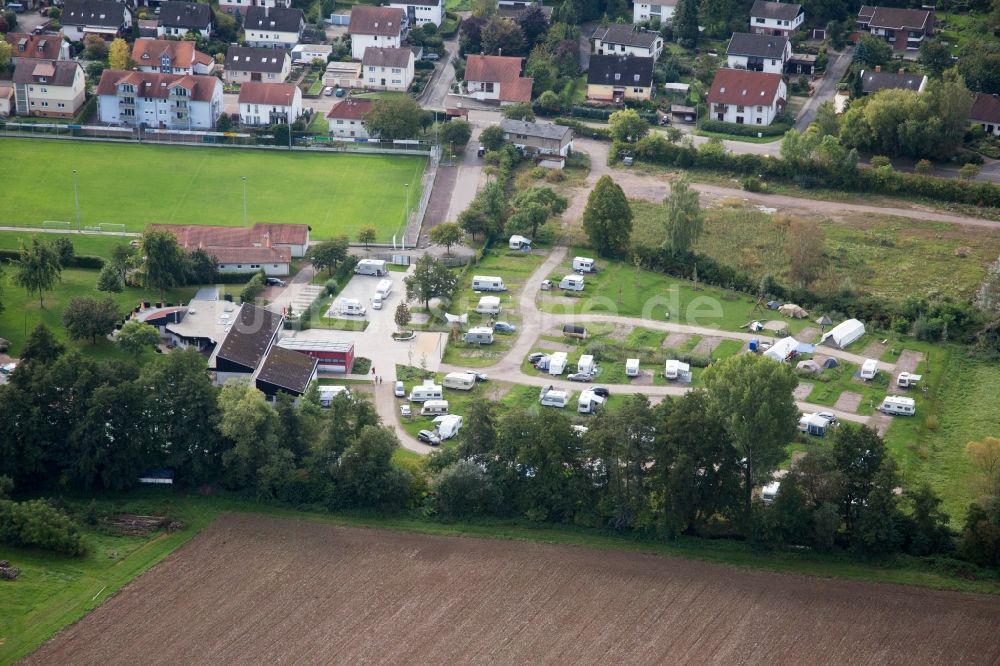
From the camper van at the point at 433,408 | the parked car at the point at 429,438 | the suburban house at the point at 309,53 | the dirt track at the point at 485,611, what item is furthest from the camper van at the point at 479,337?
the suburban house at the point at 309,53

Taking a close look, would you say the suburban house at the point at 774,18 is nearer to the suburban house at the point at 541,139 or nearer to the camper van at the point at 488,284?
the suburban house at the point at 541,139

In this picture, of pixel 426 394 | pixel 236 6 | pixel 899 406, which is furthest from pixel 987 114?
pixel 236 6

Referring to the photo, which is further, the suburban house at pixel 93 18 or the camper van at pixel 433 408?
the suburban house at pixel 93 18

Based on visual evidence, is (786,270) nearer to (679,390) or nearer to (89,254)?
(679,390)

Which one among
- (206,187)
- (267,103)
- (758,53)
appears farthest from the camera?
(758,53)

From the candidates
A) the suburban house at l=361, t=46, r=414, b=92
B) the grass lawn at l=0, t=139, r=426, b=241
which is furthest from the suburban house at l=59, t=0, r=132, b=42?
the suburban house at l=361, t=46, r=414, b=92

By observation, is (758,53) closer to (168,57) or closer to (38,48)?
(168,57)
